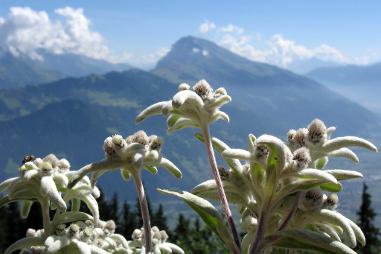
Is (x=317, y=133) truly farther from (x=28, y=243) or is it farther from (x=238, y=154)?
(x=28, y=243)

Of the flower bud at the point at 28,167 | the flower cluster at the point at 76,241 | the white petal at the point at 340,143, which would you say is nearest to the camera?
the white petal at the point at 340,143

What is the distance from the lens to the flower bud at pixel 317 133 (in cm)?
298

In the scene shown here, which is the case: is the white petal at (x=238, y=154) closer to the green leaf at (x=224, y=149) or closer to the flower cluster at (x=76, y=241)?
the green leaf at (x=224, y=149)

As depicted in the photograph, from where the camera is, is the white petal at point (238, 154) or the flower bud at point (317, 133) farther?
the flower bud at point (317, 133)

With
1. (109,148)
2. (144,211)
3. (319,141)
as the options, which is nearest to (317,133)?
(319,141)

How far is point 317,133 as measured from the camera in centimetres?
297

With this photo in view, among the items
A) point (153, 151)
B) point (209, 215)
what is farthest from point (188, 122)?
point (209, 215)

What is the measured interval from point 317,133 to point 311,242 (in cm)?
70

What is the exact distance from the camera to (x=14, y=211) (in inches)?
4429

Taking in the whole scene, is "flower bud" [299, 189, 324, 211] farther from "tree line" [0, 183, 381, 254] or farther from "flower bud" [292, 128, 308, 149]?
"tree line" [0, 183, 381, 254]

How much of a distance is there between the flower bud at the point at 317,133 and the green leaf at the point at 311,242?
2.00 feet

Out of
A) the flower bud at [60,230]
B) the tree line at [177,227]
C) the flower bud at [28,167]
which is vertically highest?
the flower bud at [28,167]

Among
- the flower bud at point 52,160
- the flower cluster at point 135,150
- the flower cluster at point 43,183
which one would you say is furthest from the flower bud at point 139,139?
the flower bud at point 52,160

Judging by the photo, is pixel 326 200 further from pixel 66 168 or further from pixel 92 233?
pixel 66 168
